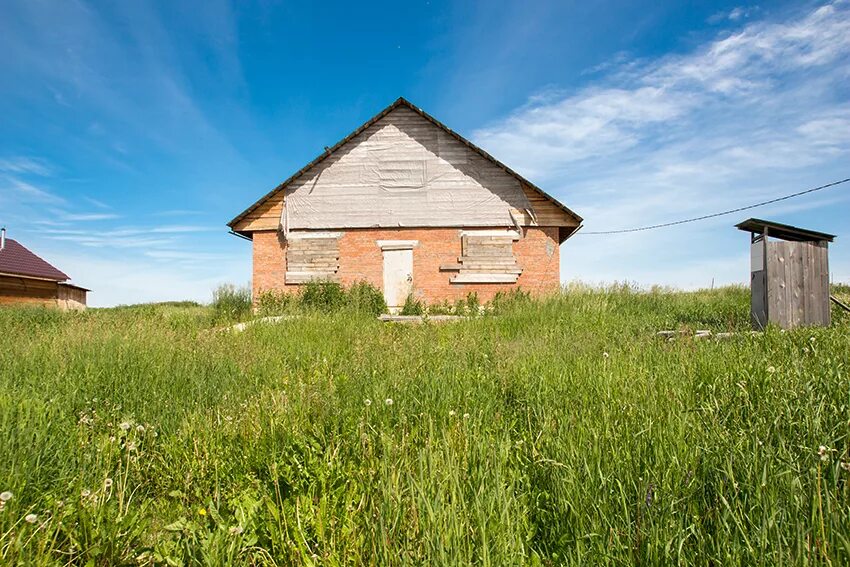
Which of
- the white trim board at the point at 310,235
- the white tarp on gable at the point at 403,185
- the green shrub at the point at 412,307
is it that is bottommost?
the green shrub at the point at 412,307

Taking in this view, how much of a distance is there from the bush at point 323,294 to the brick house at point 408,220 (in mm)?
889

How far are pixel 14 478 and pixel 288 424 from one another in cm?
146

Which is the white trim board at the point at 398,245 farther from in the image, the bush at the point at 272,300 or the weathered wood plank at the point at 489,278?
the bush at the point at 272,300

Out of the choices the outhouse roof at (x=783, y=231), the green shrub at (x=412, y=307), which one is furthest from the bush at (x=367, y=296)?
the outhouse roof at (x=783, y=231)

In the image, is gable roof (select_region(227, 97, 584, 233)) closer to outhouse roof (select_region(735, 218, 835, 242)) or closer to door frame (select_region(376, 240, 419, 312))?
door frame (select_region(376, 240, 419, 312))

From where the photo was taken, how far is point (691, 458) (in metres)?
2.23

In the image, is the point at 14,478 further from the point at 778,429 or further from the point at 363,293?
Answer: the point at 363,293

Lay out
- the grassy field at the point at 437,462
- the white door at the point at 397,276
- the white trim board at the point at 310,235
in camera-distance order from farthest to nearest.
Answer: the white trim board at the point at 310,235, the white door at the point at 397,276, the grassy field at the point at 437,462

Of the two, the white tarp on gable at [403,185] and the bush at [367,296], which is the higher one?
the white tarp on gable at [403,185]

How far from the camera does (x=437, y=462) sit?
7.45 feet

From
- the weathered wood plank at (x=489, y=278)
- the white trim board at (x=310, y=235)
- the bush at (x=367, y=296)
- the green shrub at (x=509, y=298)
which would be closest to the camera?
the green shrub at (x=509, y=298)

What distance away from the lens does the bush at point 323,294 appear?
1514 centimetres

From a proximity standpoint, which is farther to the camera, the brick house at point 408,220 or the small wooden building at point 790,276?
the brick house at point 408,220

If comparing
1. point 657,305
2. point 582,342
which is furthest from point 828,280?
point 582,342
